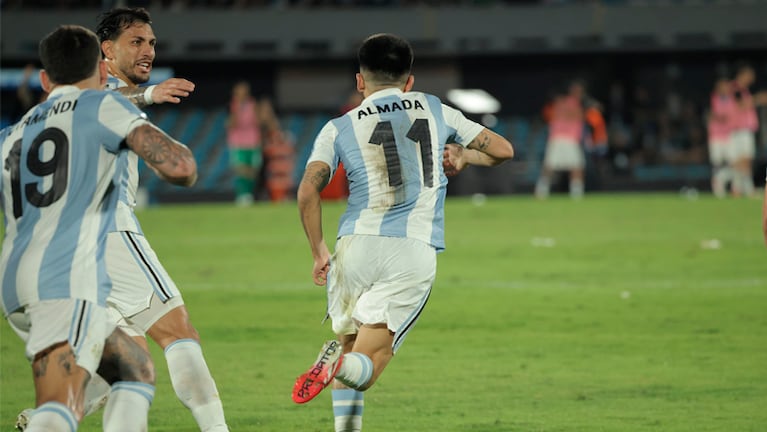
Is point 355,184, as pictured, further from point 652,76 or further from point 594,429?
point 652,76

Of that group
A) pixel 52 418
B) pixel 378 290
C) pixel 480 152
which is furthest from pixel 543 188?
pixel 52 418

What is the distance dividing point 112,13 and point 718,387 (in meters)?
4.76

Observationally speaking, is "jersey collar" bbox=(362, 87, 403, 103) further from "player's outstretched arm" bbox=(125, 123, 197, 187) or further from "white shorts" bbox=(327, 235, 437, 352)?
"player's outstretched arm" bbox=(125, 123, 197, 187)

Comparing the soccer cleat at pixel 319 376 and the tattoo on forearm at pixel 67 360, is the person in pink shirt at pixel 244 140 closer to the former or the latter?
the soccer cleat at pixel 319 376

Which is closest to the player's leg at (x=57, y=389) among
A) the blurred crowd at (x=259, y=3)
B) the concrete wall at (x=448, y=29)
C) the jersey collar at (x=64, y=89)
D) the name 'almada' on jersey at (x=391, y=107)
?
the jersey collar at (x=64, y=89)

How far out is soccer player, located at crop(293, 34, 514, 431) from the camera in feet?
21.2

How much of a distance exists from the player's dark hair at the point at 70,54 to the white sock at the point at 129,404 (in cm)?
128

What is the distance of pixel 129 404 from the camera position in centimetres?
541

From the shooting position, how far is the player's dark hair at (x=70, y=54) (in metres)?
5.11

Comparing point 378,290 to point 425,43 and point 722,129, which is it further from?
point 425,43

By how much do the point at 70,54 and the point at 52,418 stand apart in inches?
56.3

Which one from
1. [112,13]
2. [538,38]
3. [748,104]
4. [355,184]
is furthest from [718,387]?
[538,38]

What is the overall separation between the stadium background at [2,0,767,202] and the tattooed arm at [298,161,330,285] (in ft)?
102

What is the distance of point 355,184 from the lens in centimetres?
665
